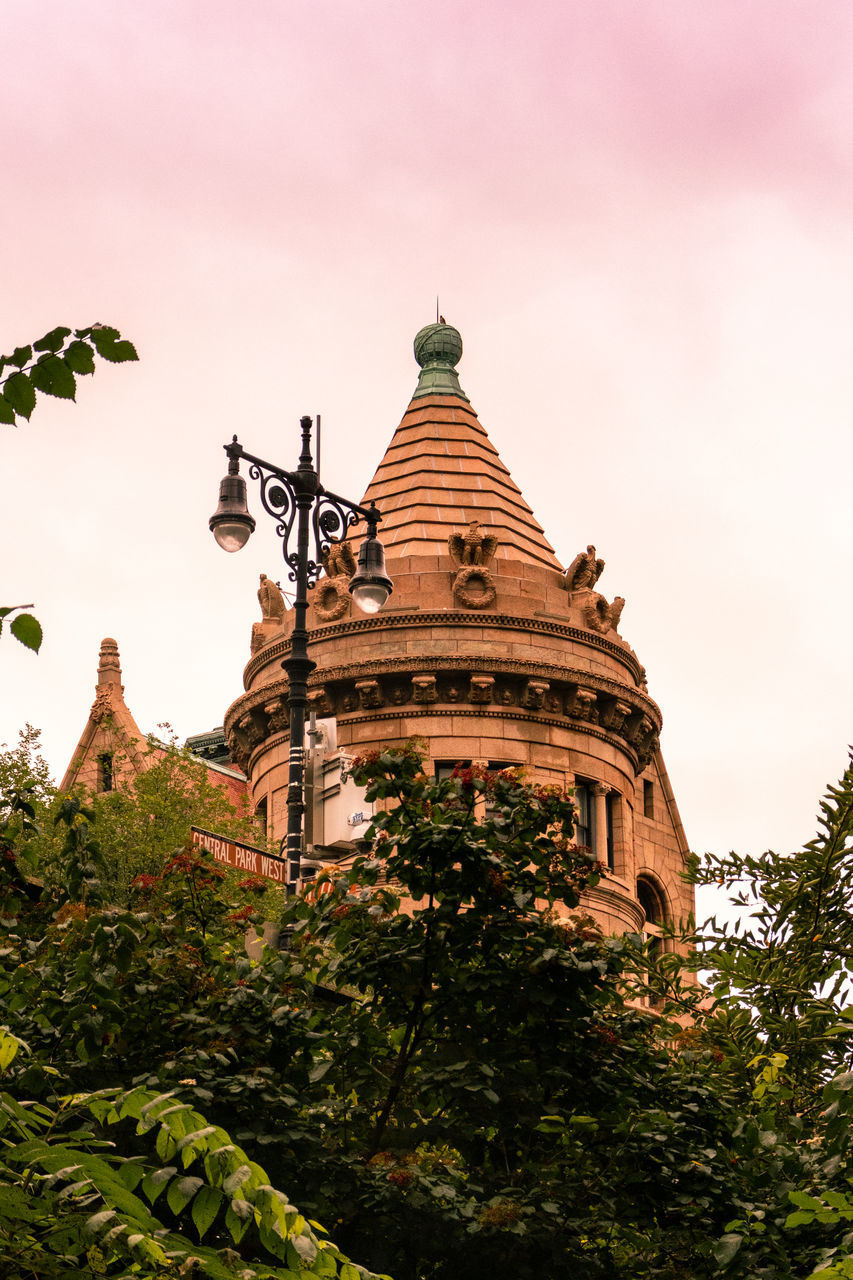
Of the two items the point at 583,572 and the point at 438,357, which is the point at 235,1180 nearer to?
the point at 583,572

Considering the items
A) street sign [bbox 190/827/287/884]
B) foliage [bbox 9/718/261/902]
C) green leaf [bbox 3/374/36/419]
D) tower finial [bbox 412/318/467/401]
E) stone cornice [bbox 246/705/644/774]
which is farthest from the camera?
tower finial [bbox 412/318/467/401]

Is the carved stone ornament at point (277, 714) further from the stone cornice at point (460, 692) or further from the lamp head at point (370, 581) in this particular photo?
the lamp head at point (370, 581)

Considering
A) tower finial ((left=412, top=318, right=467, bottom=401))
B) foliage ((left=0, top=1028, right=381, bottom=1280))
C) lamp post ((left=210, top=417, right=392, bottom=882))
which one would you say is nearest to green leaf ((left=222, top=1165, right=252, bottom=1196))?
foliage ((left=0, top=1028, right=381, bottom=1280))

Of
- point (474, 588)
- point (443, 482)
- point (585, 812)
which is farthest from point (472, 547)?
point (585, 812)

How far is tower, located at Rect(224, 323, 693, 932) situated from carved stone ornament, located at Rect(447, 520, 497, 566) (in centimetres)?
3

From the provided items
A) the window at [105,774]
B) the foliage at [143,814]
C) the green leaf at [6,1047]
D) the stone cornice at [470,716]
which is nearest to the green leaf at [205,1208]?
the green leaf at [6,1047]

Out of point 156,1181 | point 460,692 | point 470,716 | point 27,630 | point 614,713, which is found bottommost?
point 156,1181

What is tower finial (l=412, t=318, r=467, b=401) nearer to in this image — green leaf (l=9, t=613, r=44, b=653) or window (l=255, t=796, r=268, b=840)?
window (l=255, t=796, r=268, b=840)

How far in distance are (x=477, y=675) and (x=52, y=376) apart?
29245mm

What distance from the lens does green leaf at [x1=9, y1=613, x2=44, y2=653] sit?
21.2 ft

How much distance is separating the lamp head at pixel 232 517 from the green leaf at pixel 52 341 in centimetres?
1256

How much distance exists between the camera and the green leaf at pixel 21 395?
6.61 m

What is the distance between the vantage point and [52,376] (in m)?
6.61

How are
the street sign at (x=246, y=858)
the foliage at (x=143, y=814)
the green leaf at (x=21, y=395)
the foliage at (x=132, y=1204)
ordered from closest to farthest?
the foliage at (x=132, y=1204), the green leaf at (x=21, y=395), the street sign at (x=246, y=858), the foliage at (x=143, y=814)
